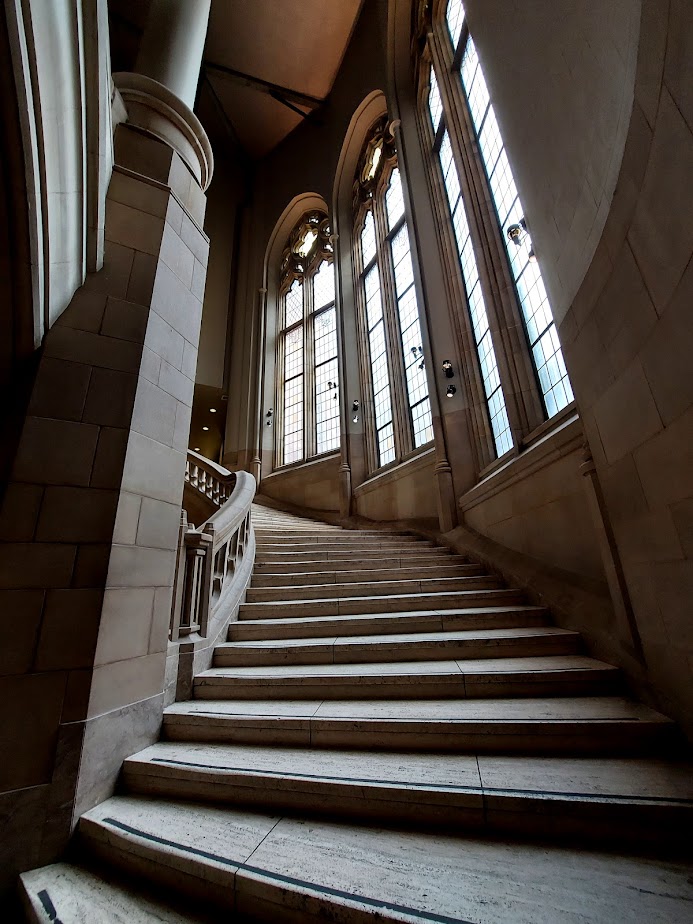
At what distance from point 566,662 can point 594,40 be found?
141 inches

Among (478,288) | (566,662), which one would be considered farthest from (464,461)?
(566,662)

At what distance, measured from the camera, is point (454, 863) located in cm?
134

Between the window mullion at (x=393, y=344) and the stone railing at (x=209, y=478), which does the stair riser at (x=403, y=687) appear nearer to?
the stone railing at (x=209, y=478)

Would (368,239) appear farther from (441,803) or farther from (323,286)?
(441,803)

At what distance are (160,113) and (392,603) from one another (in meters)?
4.73

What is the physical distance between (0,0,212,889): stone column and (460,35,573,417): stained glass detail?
12.0 ft

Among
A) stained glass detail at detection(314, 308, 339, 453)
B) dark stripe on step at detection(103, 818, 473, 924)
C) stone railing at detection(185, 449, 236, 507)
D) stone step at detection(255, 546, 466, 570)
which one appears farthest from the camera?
stained glass detail at detection(314, 308, 339, 453)

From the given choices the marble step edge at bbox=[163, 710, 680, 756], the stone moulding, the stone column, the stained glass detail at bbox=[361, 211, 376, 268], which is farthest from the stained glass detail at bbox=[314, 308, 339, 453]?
the marble step edge at bbox=[163, 710, 680, 756]

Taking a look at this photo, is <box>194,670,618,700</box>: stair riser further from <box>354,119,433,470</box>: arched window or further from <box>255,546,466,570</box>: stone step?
<box>354,119,433,470</box>: arched window

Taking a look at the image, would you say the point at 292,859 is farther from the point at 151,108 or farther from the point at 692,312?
the point at 151,108

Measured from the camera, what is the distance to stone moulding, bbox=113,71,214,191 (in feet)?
10.7

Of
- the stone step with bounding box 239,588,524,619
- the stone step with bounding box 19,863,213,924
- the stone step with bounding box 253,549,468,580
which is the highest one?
the stone step with bounding box 253,549,468,580

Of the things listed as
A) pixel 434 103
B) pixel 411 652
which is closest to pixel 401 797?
pixel 411 652

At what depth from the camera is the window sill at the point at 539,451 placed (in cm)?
335
